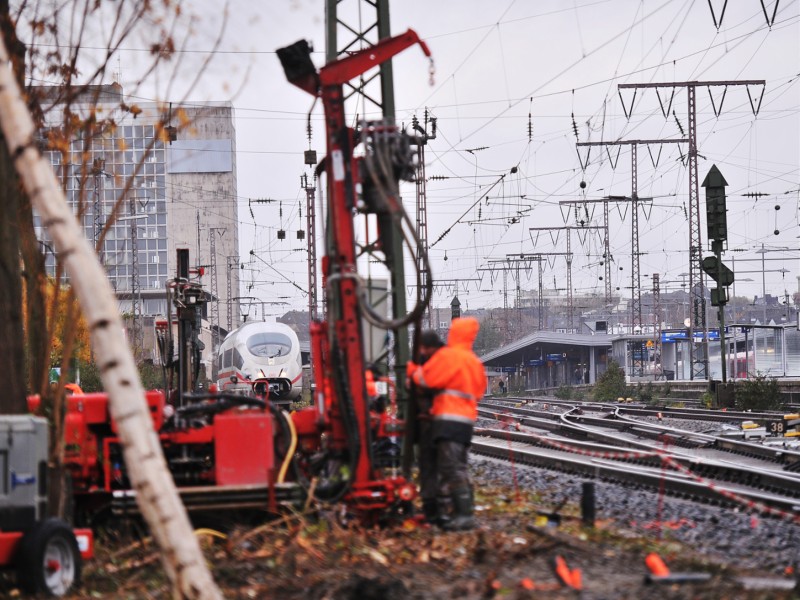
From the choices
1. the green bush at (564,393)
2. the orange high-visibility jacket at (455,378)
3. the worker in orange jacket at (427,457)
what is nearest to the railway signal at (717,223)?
the green bush at (564,393)

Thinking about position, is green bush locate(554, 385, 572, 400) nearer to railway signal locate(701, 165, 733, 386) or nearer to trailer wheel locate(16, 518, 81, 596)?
railway signal locate(701, 165, 733, 386)

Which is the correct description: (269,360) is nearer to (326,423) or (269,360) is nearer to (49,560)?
(326,423)

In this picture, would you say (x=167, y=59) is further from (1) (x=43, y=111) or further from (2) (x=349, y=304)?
(2) (x=349, y=304)

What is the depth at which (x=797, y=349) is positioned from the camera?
53.8m

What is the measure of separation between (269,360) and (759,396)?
18.1 m

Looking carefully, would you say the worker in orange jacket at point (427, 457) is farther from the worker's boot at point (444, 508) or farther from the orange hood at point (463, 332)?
the orange hood at point (463, 332)

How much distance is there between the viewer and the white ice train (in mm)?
41906

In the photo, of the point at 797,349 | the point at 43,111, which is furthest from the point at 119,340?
the point at 797,349

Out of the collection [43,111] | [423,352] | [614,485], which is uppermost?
[43,111]

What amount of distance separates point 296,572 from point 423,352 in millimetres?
3687

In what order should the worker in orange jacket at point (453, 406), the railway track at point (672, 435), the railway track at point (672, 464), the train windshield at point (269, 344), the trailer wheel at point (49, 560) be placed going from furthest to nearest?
the train windshield at point (269, 344), the railway track at point (672, 435), the railway track at point (672, 464), the worker in orange jacket at point (453, 406), the trailer wheel at point (49, 560)

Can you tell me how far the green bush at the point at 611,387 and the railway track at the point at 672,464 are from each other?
21.4 meters

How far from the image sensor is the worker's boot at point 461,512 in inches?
377

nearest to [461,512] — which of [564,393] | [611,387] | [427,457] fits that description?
[427,457]
